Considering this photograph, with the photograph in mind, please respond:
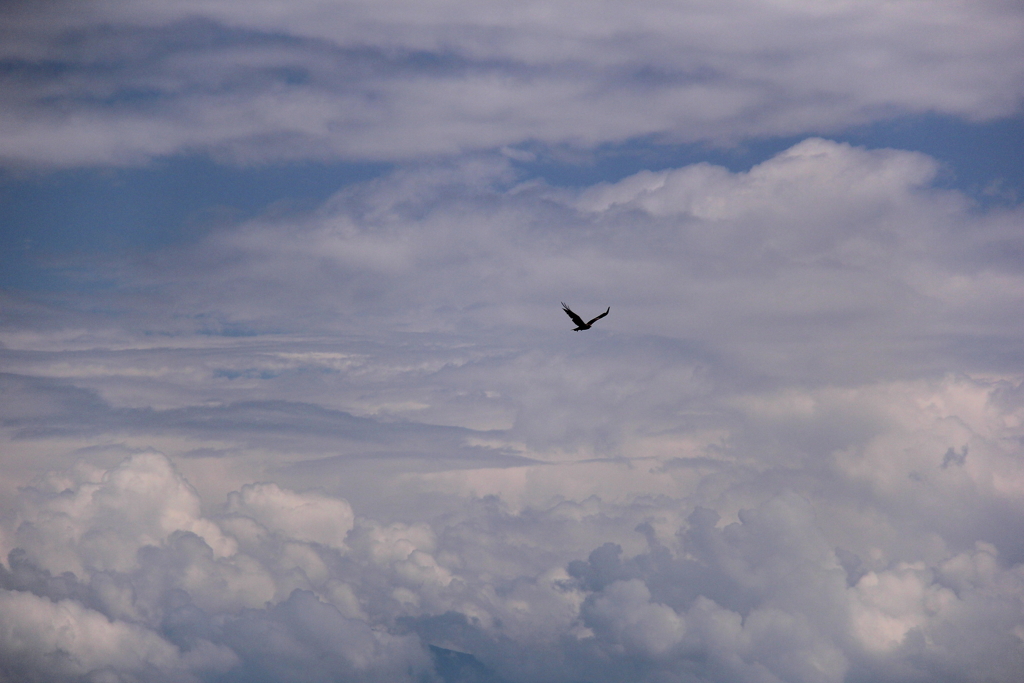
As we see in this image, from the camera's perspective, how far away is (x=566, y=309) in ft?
470
